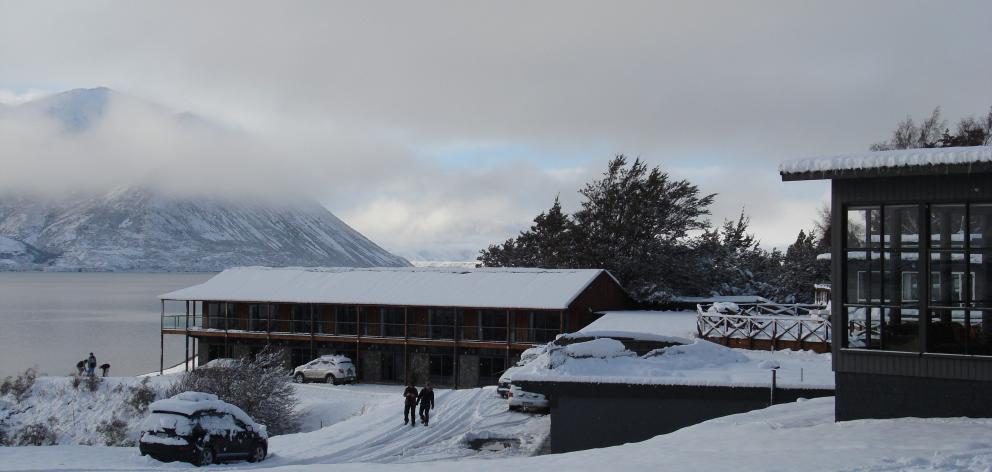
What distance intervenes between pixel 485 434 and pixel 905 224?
13.3 metres

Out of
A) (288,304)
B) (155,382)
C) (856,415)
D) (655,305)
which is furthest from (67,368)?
(856,415)

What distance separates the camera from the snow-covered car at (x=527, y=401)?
91.4 ft

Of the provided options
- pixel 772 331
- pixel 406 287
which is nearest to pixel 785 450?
pixel 772 331

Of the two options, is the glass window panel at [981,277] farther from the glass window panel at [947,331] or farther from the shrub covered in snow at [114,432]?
the shrub covered in snow at [114,432]

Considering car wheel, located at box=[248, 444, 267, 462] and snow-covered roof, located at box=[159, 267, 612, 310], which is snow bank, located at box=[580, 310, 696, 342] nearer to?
snow-covered roof, located at box=[159, 267, 612, 310]

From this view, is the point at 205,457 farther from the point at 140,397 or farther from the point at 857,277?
the point at 140,397

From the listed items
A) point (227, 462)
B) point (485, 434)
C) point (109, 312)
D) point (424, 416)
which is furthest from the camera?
point (109, 312)

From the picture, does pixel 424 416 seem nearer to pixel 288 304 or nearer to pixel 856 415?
pixel 856 415

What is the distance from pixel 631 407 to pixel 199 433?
9794 millimetres

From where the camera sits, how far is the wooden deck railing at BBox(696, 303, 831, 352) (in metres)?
26.0

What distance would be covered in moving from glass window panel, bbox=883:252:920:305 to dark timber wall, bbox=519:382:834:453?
5.45 m

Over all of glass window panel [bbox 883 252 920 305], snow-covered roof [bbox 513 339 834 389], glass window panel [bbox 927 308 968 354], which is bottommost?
snow-covered roof [bbox 513 339 834 389]

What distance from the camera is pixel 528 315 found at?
45.9 m

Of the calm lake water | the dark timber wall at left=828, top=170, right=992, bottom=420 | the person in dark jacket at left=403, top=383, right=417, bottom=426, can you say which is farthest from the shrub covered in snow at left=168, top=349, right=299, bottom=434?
the dark timber wall at left=828, top=170, right=992, bottom=420
